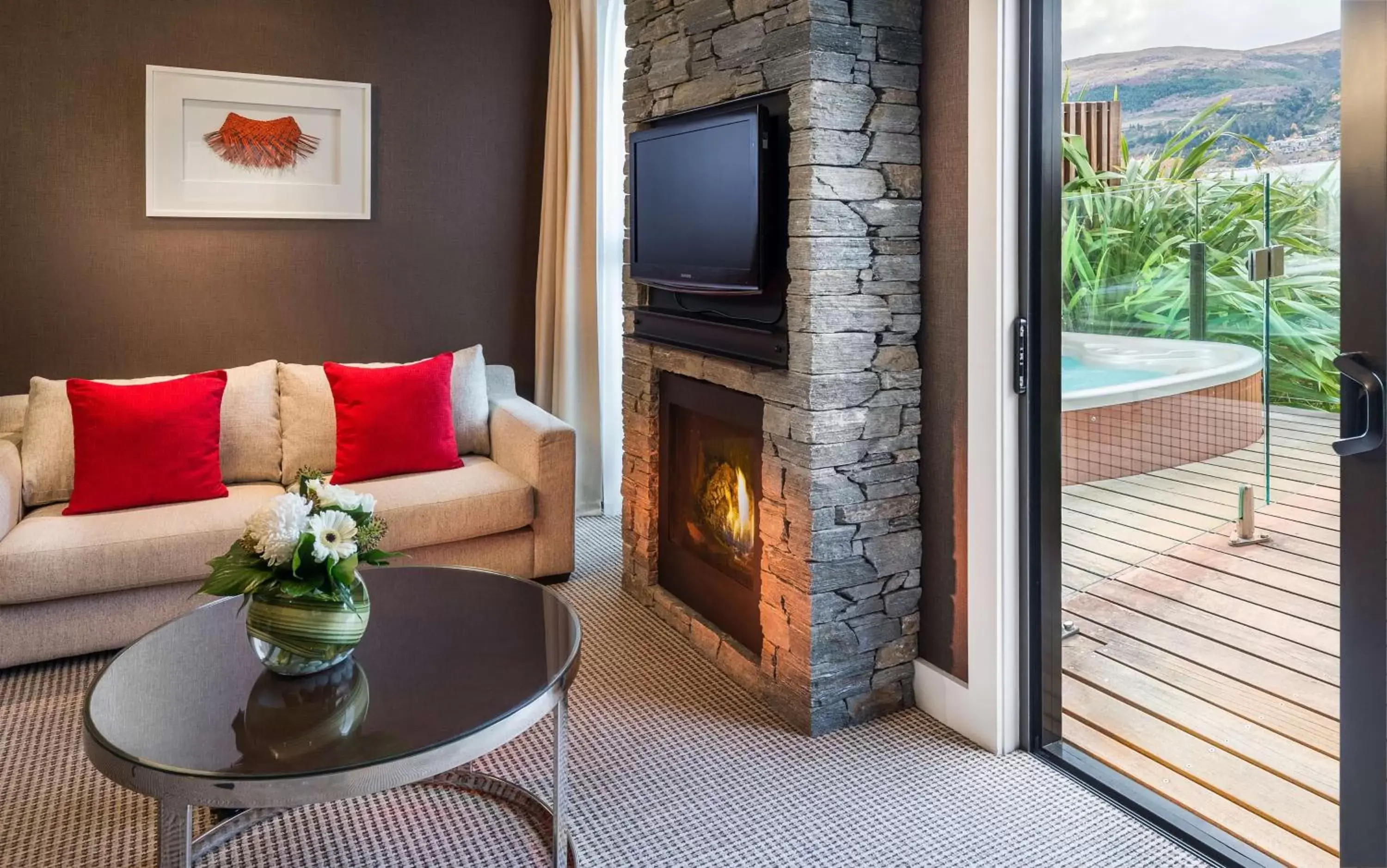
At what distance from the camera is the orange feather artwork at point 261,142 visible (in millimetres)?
3908

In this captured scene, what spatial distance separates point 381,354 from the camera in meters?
4.31

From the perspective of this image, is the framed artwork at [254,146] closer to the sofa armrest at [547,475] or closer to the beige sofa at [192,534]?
the beige sofa at [192,534]

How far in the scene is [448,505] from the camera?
11.0 feet

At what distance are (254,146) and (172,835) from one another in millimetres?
3097

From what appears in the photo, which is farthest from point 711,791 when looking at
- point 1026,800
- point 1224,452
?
point 1224,452

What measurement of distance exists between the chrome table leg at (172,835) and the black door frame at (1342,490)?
1.79 metres

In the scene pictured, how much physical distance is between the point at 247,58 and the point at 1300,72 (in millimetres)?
3668

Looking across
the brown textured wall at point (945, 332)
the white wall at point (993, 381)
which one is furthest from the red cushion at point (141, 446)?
the white wall at point (993, 381)

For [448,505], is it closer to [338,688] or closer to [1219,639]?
[338,688]

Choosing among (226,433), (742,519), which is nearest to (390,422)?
(226,433)

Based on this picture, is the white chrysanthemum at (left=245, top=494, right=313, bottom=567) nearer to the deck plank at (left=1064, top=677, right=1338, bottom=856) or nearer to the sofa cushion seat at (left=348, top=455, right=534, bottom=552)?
the sofa cushion seat at (left=348, top=455, right=534, bottom=552)

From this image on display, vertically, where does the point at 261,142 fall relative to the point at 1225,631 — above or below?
above

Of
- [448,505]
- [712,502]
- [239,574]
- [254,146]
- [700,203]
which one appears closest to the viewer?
[239,574]

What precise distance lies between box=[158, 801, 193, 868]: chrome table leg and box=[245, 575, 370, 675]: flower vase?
0.31m
